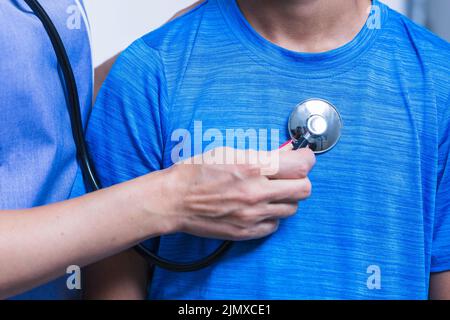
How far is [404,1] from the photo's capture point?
1338 mm

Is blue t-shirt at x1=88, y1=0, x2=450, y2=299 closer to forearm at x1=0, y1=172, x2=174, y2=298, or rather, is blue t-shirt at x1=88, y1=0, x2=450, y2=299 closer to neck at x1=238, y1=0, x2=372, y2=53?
neck at x1=238, y1=0, x2=372, y2=53

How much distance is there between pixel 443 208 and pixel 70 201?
52 centimetres

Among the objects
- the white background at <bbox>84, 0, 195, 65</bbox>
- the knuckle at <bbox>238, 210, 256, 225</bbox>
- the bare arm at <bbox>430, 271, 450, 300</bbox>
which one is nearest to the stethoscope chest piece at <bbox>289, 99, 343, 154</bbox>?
the knuckle at <bbox>238, 210, 256, 225</bbox>

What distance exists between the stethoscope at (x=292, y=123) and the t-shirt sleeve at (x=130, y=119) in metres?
0.05

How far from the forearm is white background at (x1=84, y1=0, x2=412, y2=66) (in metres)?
0.50

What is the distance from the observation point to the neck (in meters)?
0.94

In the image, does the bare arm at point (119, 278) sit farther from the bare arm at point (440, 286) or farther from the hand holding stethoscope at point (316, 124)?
the bare arm at point (440, 286)

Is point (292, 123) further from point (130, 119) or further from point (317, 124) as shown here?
point (130, 119)

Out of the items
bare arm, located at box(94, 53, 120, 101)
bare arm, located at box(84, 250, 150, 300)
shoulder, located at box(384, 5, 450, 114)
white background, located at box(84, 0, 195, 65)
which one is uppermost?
white background, located at box(84, 0, 195, 65)

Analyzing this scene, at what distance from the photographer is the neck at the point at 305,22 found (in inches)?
36.8

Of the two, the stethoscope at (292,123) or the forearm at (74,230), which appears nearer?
the forearm at (74,230)

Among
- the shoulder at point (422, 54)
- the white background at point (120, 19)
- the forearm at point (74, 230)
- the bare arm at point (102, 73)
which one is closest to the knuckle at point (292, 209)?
the forearm at point (74, 230)
